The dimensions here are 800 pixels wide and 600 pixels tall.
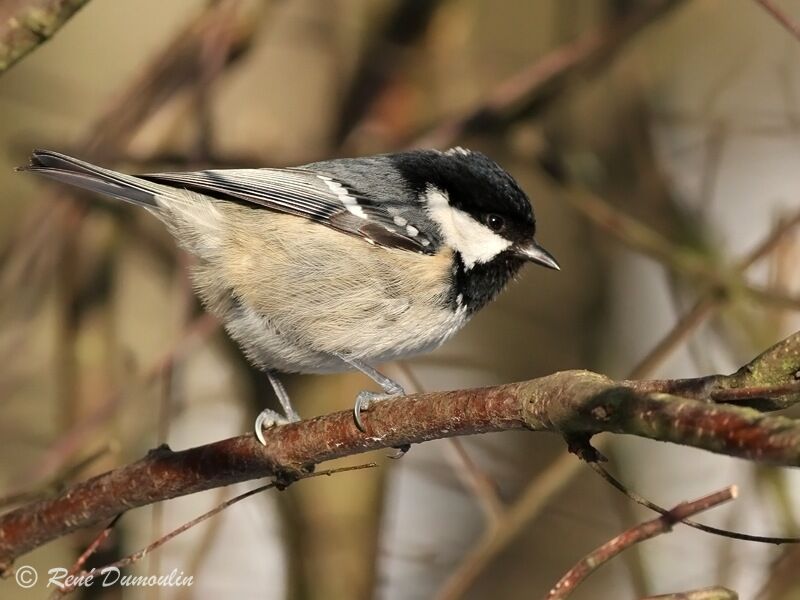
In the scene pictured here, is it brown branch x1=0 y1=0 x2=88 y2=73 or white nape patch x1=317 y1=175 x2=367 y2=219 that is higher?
brown branch x1=0 y1=0 x2=88 y2=73

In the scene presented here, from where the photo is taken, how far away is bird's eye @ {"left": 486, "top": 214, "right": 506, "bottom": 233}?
2.99 m

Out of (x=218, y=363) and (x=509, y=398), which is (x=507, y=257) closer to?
(x=509, y=398)

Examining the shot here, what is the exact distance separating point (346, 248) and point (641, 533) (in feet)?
5.70

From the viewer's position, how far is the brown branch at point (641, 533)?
3.85 feet

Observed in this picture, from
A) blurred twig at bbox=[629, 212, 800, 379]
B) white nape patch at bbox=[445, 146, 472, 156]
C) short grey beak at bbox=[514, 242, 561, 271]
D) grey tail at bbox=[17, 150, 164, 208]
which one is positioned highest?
grey tail at bbox=[17, 150, 164, 208]

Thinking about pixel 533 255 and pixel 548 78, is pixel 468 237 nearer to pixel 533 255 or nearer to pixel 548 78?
pixel 533 255

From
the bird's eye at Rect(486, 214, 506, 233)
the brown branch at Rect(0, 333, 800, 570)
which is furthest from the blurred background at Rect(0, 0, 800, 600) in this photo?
the bird's eye at Rect(486, 214, 506, 233)

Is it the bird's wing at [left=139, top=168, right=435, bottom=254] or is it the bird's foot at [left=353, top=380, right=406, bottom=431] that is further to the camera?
the bird's wing at [left=139, top=168, right=435, bottom=254]

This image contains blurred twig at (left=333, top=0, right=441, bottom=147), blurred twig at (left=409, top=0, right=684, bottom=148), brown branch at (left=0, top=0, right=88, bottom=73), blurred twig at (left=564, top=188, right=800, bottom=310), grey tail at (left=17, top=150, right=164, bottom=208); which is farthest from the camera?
blurred twig at (left=333, top=0, right=441, bottom=147)

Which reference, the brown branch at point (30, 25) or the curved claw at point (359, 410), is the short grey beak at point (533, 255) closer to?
the curved claw at point (359, 410)

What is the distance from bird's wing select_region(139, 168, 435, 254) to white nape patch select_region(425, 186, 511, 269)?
89 millimetres

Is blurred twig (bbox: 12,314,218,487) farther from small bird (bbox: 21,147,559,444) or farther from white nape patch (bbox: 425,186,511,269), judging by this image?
white nape patch (bbox: 425,186,511,269)

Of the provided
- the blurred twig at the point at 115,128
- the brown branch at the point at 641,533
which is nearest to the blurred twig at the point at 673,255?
the blurred twig at the point at 115,128

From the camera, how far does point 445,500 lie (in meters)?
4.77
